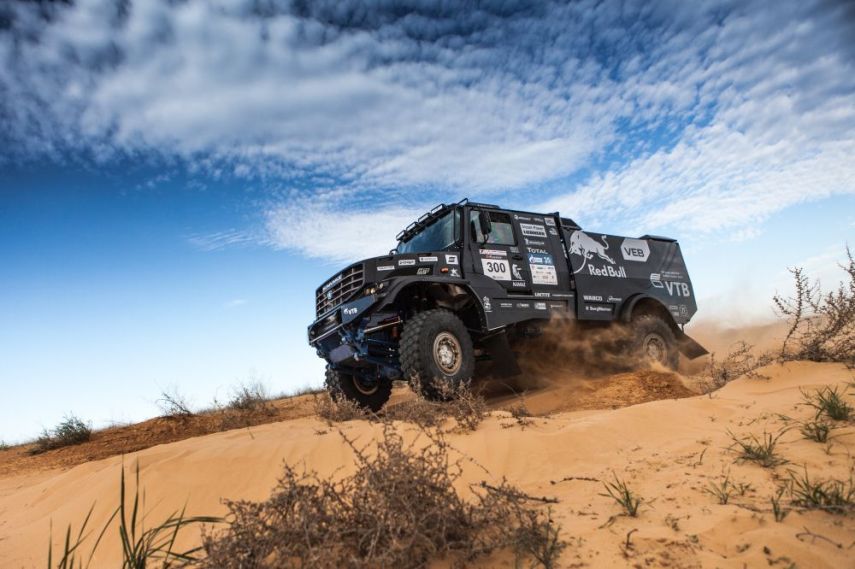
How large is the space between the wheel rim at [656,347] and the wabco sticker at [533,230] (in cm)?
264

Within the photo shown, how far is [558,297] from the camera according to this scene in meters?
8.04

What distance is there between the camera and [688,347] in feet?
31.7

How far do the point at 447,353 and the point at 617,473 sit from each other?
10.9ft

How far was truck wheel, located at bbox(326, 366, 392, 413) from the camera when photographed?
25.6 feet

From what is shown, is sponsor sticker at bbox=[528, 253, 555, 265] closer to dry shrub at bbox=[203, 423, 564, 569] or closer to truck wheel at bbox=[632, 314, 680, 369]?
truck wheel at bbox=[632, 314, 680, 369]

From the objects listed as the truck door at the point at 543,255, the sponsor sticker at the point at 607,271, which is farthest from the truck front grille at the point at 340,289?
the sponsor sticker at the point at 607,271

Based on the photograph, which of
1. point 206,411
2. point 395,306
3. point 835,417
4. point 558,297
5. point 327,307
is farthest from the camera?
point 206,411

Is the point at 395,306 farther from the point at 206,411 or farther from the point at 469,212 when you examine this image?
the point at 206,411

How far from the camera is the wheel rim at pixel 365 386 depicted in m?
8.02

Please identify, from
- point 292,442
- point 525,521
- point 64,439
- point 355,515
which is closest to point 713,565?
point 525,521

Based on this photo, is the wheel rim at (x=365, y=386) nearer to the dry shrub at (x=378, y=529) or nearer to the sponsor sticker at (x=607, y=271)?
the sponsor sticker at (x=607, y=271)

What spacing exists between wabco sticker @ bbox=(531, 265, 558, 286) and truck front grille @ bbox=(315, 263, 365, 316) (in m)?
2.93

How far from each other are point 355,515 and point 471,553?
51 centimetres

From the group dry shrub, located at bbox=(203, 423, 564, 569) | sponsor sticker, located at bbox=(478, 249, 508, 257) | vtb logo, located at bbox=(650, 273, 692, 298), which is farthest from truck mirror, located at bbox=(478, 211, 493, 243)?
dry shrub, located at bbox=(203, 423, 564, 569)
